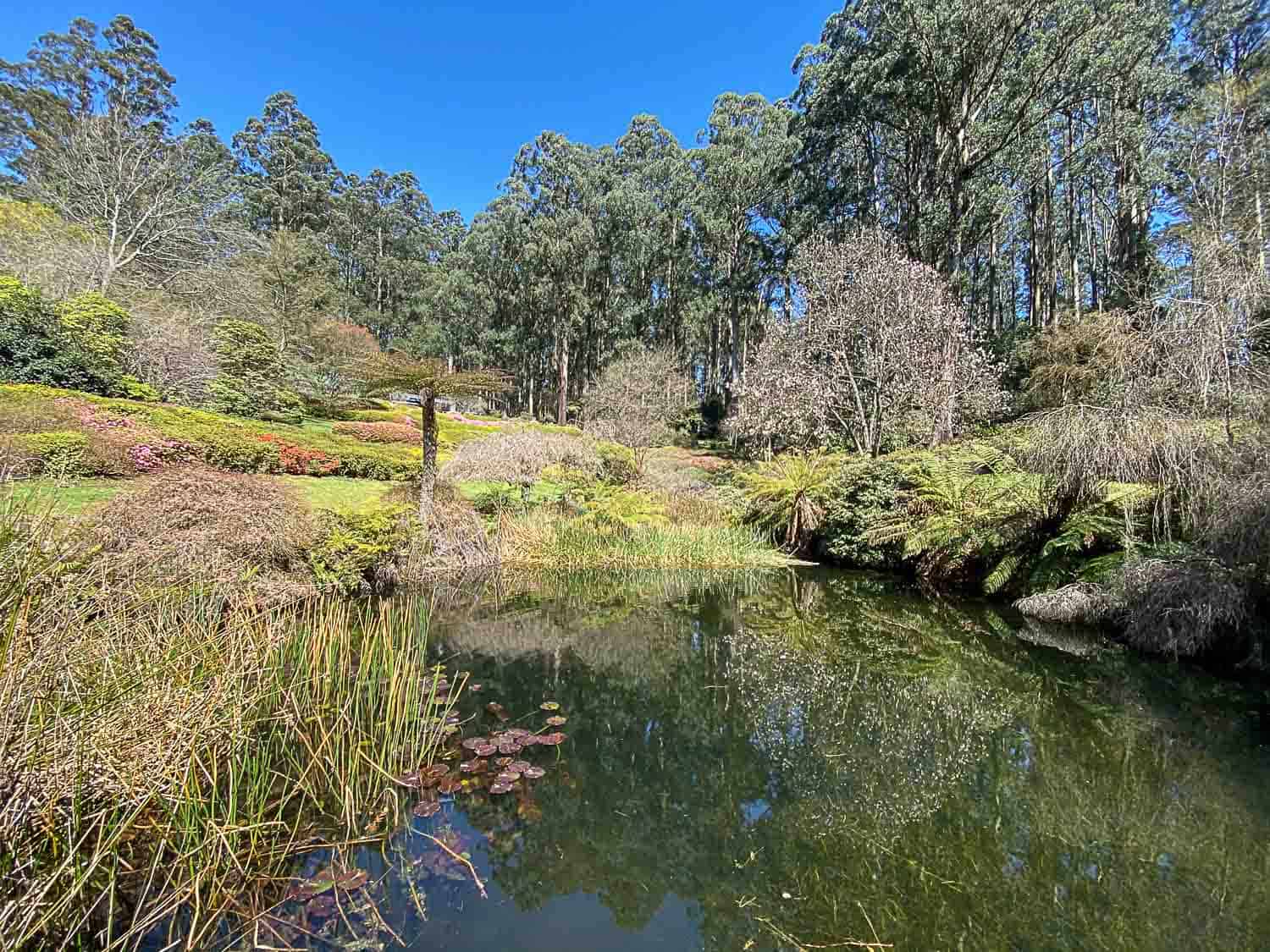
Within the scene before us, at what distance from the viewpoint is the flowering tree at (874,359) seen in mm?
13969

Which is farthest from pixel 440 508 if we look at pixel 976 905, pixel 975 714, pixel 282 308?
pixel 282 308

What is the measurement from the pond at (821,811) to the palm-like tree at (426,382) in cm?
407

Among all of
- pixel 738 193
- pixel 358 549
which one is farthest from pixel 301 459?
pixel 738 193

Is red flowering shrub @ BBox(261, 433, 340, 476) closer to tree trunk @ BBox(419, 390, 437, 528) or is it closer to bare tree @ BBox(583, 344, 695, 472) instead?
tree trunk @ BBox(419, 390, 437, 528)

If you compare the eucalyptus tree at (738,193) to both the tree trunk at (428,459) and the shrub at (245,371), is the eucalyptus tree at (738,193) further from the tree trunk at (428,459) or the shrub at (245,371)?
the tree trunk at (428,459)

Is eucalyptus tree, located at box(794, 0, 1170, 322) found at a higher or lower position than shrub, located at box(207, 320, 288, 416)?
higher

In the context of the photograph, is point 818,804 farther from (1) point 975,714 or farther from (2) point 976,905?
(1) point 975,714

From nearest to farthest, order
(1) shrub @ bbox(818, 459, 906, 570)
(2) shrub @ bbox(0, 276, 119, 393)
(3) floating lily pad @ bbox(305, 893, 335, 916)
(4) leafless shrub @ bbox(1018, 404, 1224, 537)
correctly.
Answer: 1. (3) floating lily pad @ bbox(305, 893, 335, 916)
2. (4) leafless shrub @ bbox(1018, 404, 1224, 537)
3. (1) shrub @ bbox(818, 459, 906, 570)
4. (2) shrub @ bbox(0, 276, 119, 393)

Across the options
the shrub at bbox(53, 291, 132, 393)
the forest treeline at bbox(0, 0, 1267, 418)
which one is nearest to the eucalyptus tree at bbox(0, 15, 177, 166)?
the forest treeline at bbox(0, 0, 1267, 418)

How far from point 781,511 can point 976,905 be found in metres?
10.5

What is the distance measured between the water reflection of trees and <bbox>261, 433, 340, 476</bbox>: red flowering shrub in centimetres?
847

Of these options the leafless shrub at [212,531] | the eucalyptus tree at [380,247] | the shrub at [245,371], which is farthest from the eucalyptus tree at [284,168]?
the leafless shrub at [212,531]

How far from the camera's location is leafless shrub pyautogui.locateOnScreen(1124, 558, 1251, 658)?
17.7 ft

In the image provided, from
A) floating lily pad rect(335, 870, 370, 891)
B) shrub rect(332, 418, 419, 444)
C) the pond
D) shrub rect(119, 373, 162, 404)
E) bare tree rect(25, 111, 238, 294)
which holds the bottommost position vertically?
the pond
